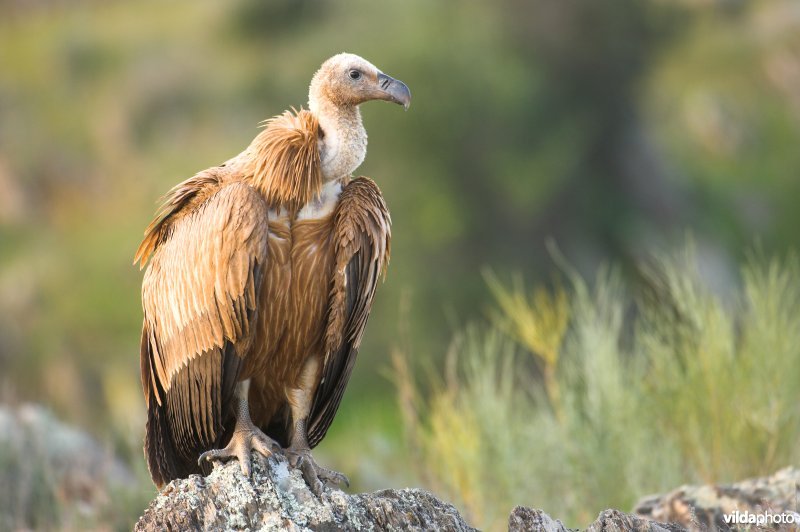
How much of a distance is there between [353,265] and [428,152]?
1336cm

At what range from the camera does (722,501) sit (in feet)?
20.4

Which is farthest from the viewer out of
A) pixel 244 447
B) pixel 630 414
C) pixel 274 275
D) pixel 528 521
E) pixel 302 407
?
pixel 630 414

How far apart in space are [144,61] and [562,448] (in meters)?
18.0

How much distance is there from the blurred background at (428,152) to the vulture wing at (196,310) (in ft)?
15.3

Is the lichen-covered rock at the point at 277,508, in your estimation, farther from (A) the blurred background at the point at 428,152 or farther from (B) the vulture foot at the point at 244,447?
(A) the blurred background at the point at 428,152

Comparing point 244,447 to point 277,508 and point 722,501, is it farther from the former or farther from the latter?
point 722,501

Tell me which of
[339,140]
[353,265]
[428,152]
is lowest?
[353,265]

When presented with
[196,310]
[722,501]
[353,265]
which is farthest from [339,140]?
[722,501]

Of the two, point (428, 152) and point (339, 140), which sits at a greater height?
point (428, 152)

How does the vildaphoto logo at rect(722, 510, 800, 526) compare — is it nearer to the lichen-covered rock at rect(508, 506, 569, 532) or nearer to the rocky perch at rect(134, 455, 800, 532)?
the rocky perch at rect(134, 455, 800, 532)

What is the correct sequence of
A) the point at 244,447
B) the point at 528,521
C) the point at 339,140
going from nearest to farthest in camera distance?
the point at 528,521
the point at 244,447
the point at 339,140

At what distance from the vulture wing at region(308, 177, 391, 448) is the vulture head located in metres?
0.41

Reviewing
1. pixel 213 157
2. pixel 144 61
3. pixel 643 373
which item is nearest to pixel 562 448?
pixel 643 373

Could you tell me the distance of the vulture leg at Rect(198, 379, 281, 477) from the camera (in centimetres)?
554
